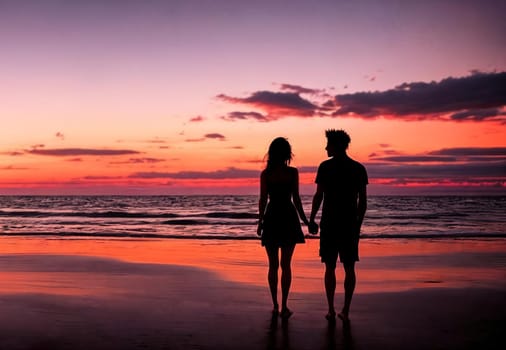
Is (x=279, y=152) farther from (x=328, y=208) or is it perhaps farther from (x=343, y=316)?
(x=343, y=316)

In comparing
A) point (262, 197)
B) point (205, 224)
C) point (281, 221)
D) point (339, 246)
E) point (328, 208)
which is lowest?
point (205, 224)

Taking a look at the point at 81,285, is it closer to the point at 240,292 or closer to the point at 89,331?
the point at 240,292

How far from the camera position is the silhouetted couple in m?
6.51

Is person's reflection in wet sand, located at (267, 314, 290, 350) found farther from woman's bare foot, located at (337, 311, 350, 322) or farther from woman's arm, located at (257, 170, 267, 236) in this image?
woman's arm, located at (257, 170, 267, 236)

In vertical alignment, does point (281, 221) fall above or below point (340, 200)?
below

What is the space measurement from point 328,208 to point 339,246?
48 cm

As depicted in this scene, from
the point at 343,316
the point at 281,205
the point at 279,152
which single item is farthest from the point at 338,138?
the point at 343,316

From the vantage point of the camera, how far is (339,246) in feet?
21.4

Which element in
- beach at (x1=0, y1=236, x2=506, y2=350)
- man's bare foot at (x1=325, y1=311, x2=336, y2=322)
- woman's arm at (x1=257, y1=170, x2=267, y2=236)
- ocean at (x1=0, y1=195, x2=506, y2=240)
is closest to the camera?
beach at (x1=0, y1=236, x2=506, y2=350)

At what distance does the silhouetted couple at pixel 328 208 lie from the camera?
21.4 ft

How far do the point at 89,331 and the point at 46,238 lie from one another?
14.1 meters

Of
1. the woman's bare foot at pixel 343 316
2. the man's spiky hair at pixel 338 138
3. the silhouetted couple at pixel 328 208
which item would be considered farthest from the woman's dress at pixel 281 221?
the woman's bare foot at pixel 343 316

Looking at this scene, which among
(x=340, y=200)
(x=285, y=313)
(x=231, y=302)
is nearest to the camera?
(x=340, y=200)

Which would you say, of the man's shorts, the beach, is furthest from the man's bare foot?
the man's shorts
